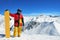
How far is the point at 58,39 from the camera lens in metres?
11.8

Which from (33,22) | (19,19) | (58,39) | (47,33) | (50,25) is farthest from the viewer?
(33,22)

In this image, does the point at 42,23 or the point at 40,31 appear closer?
the point at 40,31

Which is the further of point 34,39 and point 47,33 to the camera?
point 47,33

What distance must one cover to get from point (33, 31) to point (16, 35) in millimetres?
3048

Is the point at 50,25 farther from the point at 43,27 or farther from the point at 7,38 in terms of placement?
the point at 7,38

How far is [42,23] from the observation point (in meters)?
16.9

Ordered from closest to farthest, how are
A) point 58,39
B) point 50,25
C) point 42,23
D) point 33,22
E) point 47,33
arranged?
point 58,39 → point 47,33 → point 50,25 → point 42,23 → point 33,22

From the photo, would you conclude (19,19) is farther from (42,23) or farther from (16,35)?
(42,23)

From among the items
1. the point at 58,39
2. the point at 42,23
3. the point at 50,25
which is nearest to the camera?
the point at 58,39

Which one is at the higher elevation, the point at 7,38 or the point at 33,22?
the point at 33,22

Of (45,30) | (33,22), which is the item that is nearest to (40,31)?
(45,30)

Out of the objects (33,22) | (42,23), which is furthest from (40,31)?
(33,22)

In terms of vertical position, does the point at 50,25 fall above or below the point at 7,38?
above

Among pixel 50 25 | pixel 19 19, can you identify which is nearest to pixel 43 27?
pixel 50 25
